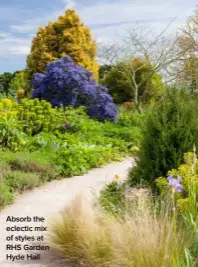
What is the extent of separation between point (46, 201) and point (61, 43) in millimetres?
11781

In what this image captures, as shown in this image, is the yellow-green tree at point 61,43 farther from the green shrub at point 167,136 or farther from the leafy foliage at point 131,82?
the green shrub at point 167,136

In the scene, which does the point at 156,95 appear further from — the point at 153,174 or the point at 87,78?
the point at 153,174

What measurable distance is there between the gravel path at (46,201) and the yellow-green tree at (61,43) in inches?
351

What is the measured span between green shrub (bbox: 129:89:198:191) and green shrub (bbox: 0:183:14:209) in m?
1.74

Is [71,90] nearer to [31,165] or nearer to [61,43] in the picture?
[61,43]

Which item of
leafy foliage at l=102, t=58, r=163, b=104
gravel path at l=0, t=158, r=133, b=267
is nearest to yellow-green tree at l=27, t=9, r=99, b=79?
leafy foliage at l=102, t=58, r=163, b=104

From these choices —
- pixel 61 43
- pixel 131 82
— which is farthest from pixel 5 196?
pixel 131 82

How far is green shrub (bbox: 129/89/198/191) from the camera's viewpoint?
5.98 m

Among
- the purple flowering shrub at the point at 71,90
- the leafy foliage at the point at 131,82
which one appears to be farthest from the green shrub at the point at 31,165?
the leafy foliage at the point at 131,82

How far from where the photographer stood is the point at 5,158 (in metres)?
8.40

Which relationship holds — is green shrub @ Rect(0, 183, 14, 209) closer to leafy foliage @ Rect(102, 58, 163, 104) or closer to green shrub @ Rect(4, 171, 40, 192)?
green shrub @ Rect(4, 171, 40, 192)

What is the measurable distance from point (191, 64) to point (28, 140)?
13.0m

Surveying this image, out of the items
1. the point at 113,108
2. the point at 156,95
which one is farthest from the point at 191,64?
the point at 113,108

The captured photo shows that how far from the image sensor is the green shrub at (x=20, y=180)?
724cm
